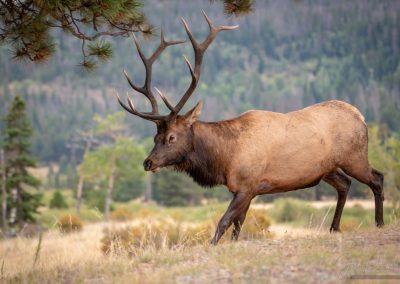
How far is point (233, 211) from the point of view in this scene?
793 cm

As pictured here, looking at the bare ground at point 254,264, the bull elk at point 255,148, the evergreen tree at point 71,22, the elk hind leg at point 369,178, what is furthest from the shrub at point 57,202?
the bare ground at point 254,264

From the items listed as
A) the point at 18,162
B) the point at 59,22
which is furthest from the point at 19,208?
the point at 59,22

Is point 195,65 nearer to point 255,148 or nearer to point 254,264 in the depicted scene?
point 255,148

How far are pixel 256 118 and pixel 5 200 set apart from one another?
26171 mm

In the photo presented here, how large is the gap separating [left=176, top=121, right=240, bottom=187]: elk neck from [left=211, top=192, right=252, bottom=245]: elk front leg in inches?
18.2

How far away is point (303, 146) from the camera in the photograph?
854 cm

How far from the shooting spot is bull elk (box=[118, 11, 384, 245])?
326 inches

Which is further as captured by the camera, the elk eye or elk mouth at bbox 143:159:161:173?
the elk eye

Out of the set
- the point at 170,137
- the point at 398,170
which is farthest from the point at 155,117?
the point at 398,170

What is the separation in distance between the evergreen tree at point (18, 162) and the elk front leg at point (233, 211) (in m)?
25.1

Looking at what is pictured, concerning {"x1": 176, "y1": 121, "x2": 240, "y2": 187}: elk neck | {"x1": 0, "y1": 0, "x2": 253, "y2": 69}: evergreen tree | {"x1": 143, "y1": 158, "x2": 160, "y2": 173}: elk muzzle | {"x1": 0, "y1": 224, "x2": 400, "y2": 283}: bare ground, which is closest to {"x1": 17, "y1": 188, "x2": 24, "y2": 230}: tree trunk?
{"x1": 0, "y1": 0, "x2": 253, "y2": 69}: evergreen tree

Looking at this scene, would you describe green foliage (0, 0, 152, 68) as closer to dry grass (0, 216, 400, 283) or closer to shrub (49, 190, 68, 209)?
dry grass (0, 216, 400, 283)

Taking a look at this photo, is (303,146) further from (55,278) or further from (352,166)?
(55,278)

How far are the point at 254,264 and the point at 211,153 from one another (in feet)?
9.78
